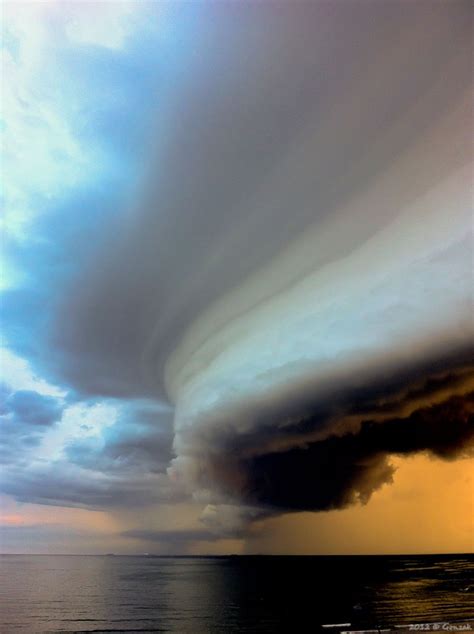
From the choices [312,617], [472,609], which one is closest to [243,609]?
[312,617]

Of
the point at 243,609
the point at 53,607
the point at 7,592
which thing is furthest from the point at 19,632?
the point at 7,592

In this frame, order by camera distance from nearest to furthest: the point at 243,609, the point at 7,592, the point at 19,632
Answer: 1. the point at 19,632
2. the point at 243,609
3. the point at 7,592

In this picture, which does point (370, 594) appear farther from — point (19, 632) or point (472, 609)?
point (19, 632)

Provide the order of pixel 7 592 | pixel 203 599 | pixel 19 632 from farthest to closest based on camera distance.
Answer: pixel 7 592 < pixel 203 599 < pixel 19 632

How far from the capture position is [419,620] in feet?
289

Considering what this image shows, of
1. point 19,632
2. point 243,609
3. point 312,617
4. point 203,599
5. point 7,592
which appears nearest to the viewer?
point 19,632

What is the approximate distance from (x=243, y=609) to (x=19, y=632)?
47345 mm

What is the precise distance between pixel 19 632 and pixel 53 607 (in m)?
35.1

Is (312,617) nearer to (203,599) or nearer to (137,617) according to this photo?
(137,617)

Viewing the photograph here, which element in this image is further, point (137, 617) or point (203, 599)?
point (203, 599)

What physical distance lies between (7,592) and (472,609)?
124m

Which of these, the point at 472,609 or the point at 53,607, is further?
the point at 53,607

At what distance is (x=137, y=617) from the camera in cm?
10238

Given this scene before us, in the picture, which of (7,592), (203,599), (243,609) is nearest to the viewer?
(243,609)
